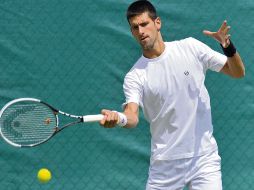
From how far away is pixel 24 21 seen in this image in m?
5.55

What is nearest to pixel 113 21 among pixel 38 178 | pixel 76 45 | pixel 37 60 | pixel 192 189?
pixel 76 45

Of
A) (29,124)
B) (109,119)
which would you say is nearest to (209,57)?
(109,119)

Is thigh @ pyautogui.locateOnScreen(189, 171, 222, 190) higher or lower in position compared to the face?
lower

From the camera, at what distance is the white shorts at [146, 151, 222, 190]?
4156mm

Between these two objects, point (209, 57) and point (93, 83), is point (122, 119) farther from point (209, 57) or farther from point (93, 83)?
point (93, 83)

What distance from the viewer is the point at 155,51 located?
170 inches

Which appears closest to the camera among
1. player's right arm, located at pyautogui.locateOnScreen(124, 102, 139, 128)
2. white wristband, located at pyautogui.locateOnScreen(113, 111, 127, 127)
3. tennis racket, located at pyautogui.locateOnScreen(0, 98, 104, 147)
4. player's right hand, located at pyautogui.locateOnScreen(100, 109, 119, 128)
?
player's right hand, located at pyautogui.locateOnScreen(100, 109, 119, 128)

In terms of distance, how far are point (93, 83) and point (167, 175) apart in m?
1.53

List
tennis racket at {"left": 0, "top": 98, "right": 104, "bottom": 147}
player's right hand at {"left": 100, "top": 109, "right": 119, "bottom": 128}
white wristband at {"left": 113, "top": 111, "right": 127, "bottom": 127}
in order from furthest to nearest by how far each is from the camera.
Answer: tennis racket at {"left": 0, "top": 98, "right": 104, "bottom": 147}
white wristband at {"left": 113, "top": 111, "right": 127, "bottom": 127}
player's right hand at {"left": 100, "top": 109, "right": 119, "bottom": 128}

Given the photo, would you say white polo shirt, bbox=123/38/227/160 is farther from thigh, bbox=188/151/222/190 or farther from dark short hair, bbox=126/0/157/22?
dark short hair, bbox=126/0/157/22

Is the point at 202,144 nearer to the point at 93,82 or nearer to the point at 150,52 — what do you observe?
the point at 150,52

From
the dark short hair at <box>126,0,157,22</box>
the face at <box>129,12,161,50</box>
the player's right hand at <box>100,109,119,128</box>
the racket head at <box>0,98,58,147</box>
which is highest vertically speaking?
the dark short hair at <box>126,0,157,22</box>

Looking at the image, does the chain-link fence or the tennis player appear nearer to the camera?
the tennis player

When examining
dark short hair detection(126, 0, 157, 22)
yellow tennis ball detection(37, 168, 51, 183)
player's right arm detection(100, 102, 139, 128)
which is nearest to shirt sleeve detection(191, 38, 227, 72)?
dark short hair detection(126, 0, 157, 22)
